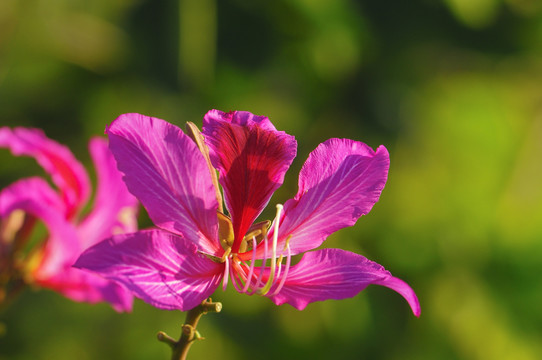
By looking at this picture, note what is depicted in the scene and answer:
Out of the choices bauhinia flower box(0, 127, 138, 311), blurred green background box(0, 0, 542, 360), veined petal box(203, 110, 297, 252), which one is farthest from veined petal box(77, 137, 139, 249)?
blurred green background box(0, 0, 542, 360)

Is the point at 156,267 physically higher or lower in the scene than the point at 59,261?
higher

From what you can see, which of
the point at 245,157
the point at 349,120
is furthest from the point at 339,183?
the point at 349,120

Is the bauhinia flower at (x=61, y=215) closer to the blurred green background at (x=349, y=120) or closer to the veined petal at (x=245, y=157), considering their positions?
the veined petal at (x=245, y=157)

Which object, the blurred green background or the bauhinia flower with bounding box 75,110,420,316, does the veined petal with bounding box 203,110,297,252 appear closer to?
the bauhinia flower with bounding box 75,110,420,316

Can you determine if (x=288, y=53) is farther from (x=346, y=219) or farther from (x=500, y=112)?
(x=346, y=219)

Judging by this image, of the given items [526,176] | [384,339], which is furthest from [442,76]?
[384,339]

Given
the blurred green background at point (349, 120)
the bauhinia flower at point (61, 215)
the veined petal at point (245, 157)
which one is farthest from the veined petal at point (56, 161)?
the blurred green background at point (349, 120)

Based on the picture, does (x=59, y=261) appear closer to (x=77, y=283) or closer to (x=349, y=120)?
(x=77, y=283)
